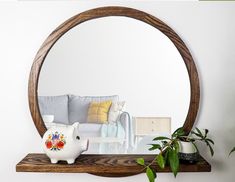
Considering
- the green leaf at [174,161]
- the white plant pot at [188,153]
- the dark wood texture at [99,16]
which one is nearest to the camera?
the green leaf at [174,161]

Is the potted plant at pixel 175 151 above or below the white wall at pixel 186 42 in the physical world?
below

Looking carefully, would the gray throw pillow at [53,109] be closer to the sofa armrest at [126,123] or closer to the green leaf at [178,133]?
the sofa armrest at [126,123]

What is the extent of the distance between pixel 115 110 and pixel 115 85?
5.1 inches

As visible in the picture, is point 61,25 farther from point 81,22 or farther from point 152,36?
point 152,36

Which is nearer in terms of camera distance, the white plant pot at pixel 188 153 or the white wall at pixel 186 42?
the white plant pot at pixel 188 153

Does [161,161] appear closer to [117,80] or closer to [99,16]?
[117,80]

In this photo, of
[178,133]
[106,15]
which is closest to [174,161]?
[178,133]

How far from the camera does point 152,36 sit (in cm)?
163

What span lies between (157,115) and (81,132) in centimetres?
40

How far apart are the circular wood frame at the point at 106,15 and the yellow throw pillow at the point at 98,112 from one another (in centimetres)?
24

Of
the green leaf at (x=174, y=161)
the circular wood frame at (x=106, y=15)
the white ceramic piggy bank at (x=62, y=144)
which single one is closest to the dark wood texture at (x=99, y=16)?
the circular wood frame at (x=106, y=15)

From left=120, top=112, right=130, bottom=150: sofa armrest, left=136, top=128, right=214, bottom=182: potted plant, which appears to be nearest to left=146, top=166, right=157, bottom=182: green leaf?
left=136, top=128, right=214, bottom=182: potted plant

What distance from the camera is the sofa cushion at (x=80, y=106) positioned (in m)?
1.61

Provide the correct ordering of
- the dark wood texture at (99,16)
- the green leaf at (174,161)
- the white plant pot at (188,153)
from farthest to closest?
the dark wood texture at (99,16) → the white plant pot at (188,153) → the green leaf at (174,161)
